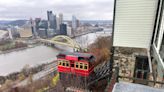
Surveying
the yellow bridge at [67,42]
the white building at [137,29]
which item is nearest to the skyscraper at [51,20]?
the yellow bridge at [67,42]

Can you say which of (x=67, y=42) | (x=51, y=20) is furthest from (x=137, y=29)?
(x=51, y=20)

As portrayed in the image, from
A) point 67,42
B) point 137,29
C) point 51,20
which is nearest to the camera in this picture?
point 137,29

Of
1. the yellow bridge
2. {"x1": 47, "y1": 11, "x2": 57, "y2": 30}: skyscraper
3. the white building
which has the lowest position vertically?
the yellow bridge

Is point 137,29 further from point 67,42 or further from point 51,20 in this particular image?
point 51,20

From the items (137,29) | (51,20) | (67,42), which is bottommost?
(67,42)

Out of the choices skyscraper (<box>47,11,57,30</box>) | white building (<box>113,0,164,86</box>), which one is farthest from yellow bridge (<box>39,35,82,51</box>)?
white building (<box>113,0,164,86</box>)

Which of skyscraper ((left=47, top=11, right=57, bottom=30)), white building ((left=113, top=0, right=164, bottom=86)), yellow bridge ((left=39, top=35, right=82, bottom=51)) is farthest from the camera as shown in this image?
skyscraper ((left=47, top=11, right=57, bottom=30))

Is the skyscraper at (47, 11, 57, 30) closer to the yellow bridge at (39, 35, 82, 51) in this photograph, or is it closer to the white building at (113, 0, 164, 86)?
the yellow bridge at (39, 35, 82, 51)

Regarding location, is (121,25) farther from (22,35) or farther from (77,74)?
(22,35)

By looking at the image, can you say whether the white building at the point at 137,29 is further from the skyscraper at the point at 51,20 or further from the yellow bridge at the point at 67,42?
the skyscraper at the point at 51,20

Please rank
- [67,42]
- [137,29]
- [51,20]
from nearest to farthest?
[137,29]
[67,42]
[51,20]

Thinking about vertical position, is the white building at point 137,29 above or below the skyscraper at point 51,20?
below
